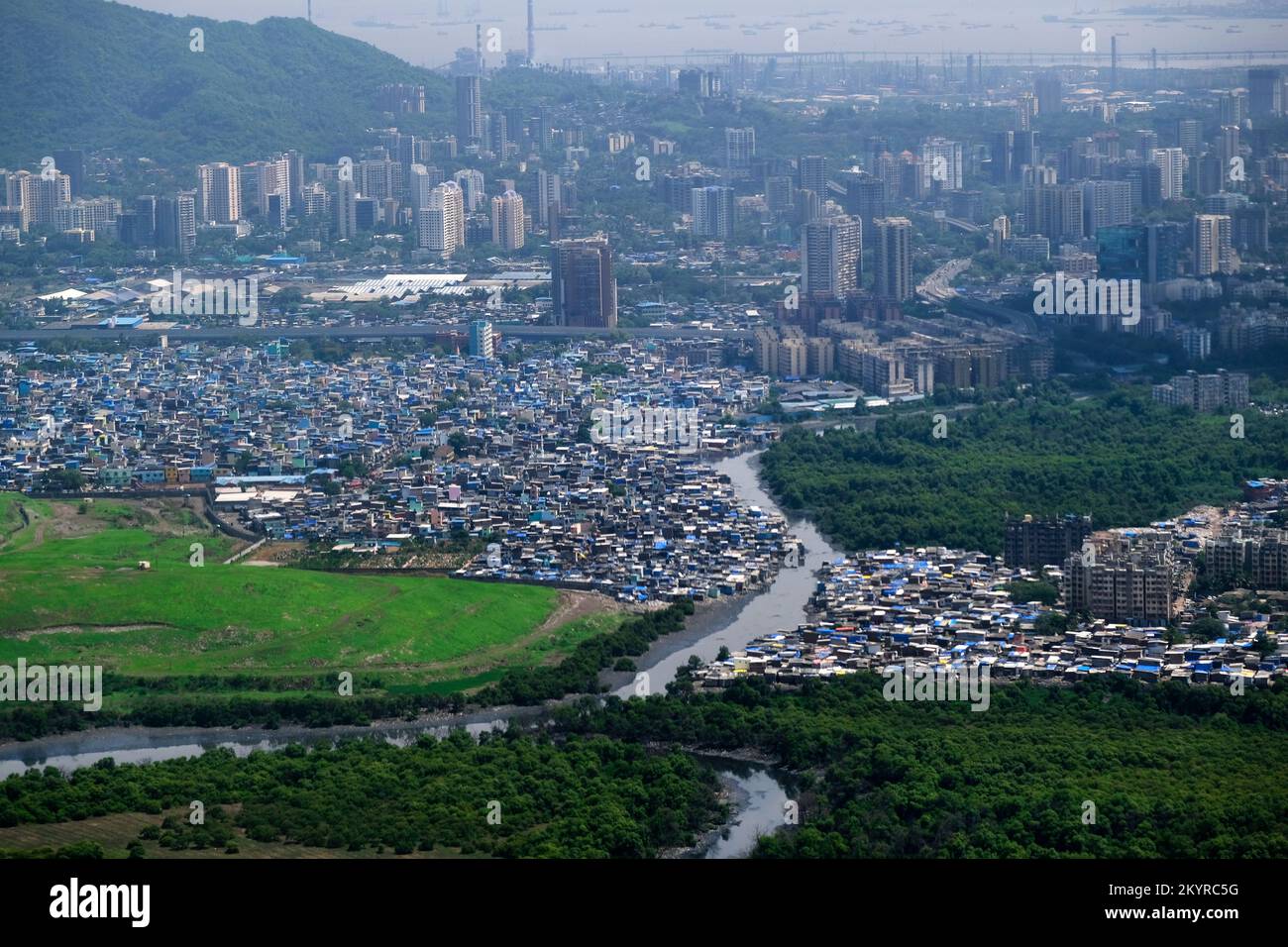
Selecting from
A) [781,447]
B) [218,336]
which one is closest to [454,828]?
[781,447]

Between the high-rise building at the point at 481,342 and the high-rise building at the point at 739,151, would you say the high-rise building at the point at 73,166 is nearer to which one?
the high-rise building at the point at 739,151

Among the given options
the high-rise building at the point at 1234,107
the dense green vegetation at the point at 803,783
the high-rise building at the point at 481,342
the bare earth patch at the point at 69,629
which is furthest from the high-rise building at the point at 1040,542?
the high-rise building at the point at 1234,107

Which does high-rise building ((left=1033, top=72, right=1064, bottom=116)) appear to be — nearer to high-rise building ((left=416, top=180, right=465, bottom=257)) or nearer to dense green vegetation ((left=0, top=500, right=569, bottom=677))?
high-rise building ((left=416, top=180, right=465, bottom=257))

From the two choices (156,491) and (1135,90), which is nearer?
(156,491)

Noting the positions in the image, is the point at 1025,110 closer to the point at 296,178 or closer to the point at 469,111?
the point at 469,111

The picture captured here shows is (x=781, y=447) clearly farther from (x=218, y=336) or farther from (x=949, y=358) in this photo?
(x=218, y=336)
